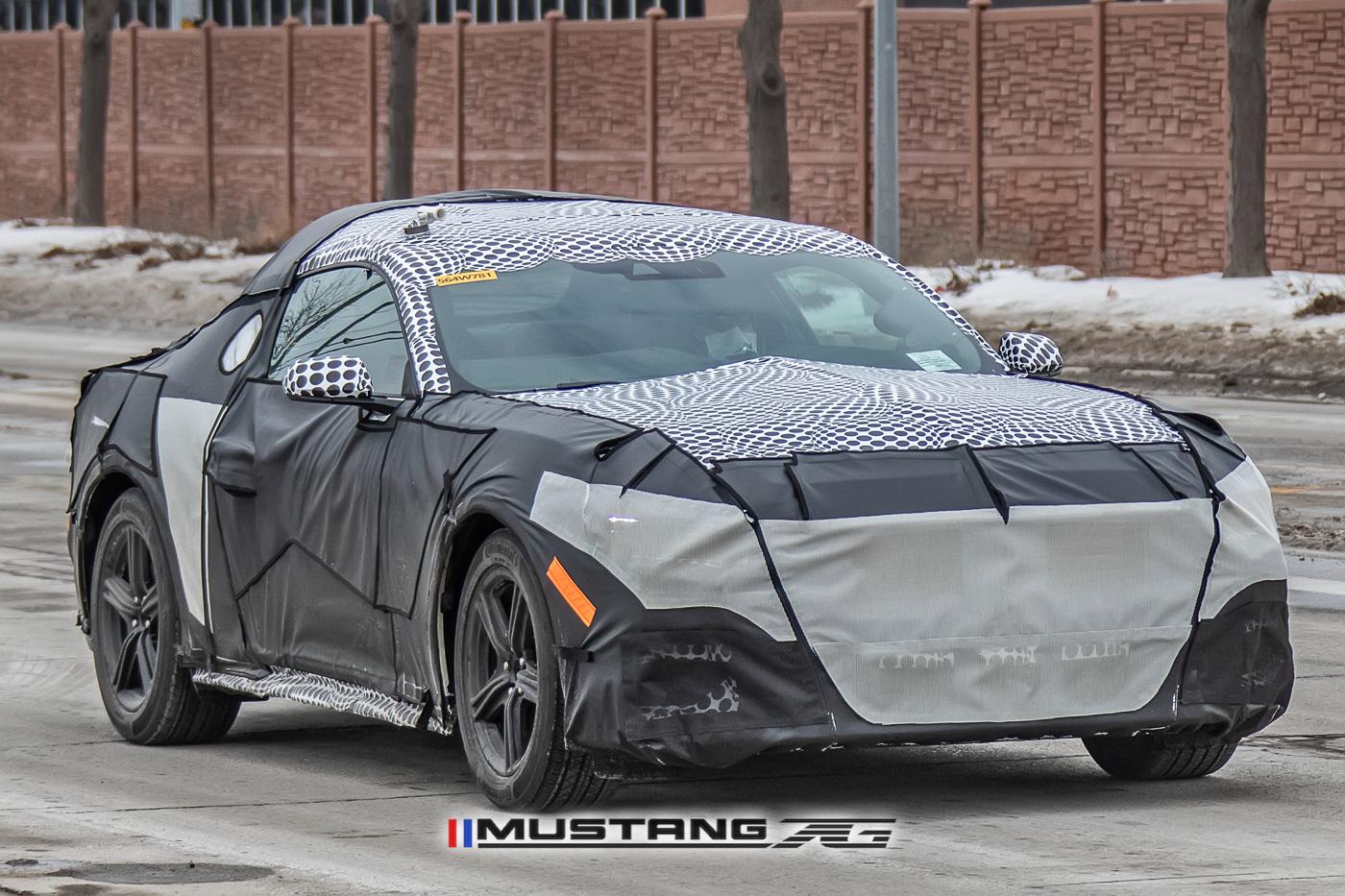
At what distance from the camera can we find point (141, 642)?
9.14m

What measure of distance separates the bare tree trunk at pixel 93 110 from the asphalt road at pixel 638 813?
115ft

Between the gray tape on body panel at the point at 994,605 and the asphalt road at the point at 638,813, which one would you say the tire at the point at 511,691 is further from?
the gray tape on body panel at the point at 994,605

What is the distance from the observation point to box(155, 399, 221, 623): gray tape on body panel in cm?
873

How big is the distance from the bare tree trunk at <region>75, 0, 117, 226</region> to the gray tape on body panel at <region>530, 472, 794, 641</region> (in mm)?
38655

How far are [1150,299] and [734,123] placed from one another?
9.40 metres

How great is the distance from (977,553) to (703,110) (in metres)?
30.7

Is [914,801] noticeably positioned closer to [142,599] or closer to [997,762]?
[997,762]

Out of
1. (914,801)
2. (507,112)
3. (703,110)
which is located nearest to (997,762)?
(914,801)

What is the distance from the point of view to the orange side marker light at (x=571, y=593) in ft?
22.5

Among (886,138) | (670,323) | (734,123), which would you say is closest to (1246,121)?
(886,138)

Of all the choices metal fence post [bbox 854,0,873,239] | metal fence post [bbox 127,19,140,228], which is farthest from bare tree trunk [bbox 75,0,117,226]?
metal fence post [bbox 854,0,873,239]

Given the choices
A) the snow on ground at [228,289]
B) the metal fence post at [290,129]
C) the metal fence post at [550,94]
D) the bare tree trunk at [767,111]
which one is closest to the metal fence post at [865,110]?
the bare tree trunk at [767,111]

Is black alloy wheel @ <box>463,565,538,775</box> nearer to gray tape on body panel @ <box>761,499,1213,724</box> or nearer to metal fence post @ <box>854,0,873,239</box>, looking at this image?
gray tape on body panel @ <box>761,499,1213,724</box>

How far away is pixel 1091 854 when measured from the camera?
6785 mm
